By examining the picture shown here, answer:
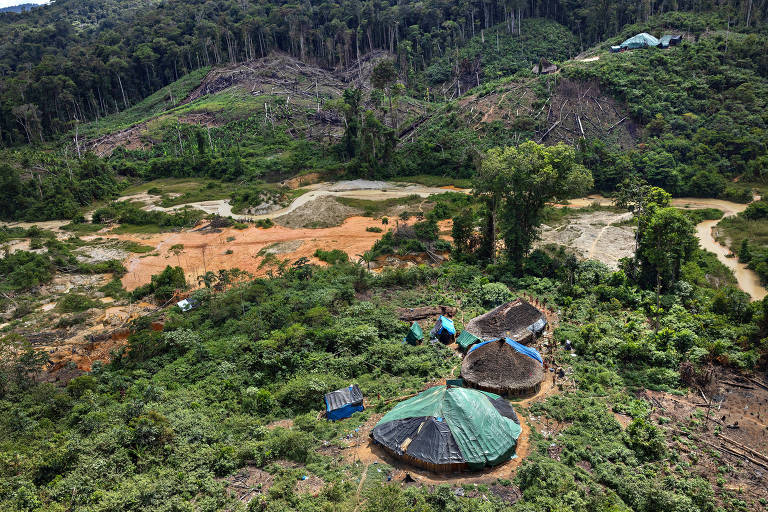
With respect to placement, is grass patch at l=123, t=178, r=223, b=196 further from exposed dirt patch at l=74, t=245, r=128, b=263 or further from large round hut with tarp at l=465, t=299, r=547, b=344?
large round hut with tarp at l=465, t=299, r=547, b=344

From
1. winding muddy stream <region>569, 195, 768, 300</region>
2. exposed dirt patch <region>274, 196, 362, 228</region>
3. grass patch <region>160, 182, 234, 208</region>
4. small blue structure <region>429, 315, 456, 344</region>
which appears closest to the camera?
small blue structure <region>429, 315, 456, 344</region>

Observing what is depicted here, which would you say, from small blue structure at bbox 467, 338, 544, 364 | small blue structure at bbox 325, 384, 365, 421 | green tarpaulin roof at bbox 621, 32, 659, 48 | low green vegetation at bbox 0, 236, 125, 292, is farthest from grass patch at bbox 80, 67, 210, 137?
small blue structure at bbox 467, 338, 544, 364

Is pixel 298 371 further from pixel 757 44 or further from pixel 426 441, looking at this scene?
pixel 757 44

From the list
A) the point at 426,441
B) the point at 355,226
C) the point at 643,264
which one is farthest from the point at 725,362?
the point at 355,226

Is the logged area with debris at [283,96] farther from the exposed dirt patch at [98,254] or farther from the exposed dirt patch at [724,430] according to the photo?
the exposed dirt patch at [724,430]

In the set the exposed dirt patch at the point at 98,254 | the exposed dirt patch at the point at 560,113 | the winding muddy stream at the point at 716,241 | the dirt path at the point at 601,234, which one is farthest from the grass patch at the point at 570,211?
the exposed dirt patch at the point at 98,254

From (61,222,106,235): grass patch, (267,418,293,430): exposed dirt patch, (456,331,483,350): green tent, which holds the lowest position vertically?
(267,418,293,430): exposed dirt patch

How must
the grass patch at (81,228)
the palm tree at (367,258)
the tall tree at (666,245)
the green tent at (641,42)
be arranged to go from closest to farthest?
the tall tree at (666,245)
the palm tree at (367,258)
the grass patch at (81,228)
the green tent at (641,42)
